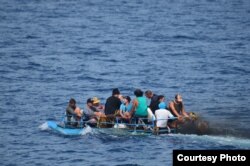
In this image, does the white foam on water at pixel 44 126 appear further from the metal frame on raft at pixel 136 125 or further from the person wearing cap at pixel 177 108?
the person wearing cap at pixel 177 108

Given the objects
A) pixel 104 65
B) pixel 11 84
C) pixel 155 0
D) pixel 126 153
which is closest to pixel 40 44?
pixel 104 65

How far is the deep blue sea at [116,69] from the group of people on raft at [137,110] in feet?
3.16

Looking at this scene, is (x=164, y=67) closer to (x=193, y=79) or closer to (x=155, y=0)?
(x=193, y=79)

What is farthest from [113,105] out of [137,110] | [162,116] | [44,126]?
[44,126]

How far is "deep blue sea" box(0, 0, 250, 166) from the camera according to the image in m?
43.6

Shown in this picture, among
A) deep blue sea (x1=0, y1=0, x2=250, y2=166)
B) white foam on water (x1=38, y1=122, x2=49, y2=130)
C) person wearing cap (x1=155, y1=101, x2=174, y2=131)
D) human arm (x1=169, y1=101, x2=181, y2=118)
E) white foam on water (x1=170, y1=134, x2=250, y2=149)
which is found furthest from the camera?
white foam on water (x1=38, y1=122, x2=49, y2=130)

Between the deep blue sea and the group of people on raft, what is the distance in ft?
3.16

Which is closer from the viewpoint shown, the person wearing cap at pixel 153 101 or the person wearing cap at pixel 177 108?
the person wearing cap at pixel 177 108

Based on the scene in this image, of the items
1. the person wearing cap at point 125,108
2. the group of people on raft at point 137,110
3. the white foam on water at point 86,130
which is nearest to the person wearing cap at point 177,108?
the group of people on raft at point 137,110

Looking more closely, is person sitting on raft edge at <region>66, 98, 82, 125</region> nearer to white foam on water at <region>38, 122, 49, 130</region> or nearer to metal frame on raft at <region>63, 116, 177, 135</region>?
metal frame on raft at <region>63, 116, 177, 135</region>

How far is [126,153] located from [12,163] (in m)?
5.52

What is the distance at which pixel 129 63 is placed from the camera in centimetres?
7181

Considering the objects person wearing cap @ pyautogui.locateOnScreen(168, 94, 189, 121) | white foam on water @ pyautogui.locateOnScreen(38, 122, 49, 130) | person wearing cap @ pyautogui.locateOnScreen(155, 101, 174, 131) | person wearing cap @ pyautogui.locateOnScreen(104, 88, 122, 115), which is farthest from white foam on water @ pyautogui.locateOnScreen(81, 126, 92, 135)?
person wearing cap @ pyautogui.locateOnScreen(168, 94, 189, 121)

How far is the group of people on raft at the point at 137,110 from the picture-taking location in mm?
44719
